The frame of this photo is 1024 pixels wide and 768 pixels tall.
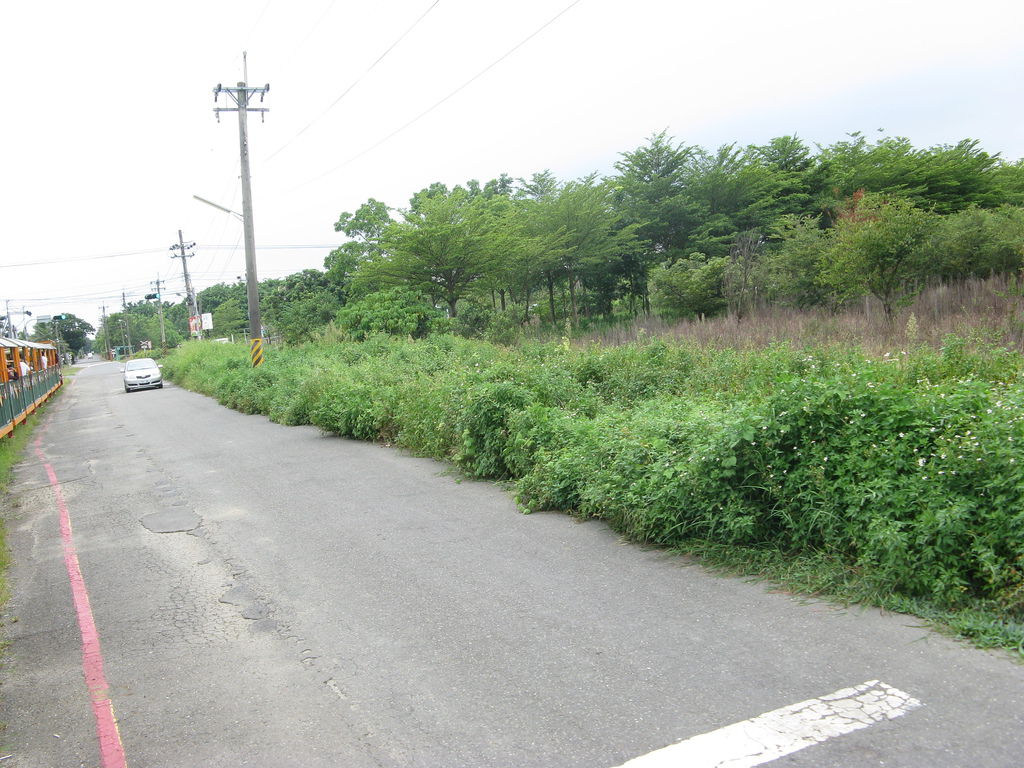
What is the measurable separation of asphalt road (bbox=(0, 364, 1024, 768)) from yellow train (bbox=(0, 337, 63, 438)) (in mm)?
10785

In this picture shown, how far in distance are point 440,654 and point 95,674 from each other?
6.58 ft

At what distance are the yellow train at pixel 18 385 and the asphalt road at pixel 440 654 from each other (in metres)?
10.8

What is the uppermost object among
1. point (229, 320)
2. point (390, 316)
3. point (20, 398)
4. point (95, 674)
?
point (229, 320)

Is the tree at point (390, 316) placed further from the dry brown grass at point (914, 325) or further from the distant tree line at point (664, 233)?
the dry brown grass at point (914, 325)

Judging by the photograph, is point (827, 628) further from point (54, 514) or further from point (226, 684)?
point (54, 514)

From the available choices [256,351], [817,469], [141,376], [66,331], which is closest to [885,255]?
[817,469]

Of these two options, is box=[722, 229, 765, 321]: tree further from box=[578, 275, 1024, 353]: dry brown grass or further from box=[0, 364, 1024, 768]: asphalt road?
box=[0, 364, 1024, 768]: asphalt road

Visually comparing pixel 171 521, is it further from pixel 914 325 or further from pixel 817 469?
pixel 914 325

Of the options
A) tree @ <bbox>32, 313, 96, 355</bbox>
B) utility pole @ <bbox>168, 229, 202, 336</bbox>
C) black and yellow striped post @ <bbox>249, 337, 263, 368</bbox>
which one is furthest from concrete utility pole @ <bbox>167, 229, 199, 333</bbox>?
tree @ <bbox>32, 313, 96, 355</bbox>

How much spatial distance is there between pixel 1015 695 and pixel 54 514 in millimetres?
9278

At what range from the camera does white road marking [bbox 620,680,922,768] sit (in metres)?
2.83

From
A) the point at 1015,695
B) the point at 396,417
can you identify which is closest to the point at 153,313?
the point at 396,417

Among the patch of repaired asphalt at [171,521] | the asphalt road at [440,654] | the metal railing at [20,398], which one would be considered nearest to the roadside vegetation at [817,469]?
the asphalt road at [440,654]

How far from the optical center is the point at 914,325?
10062 mm
